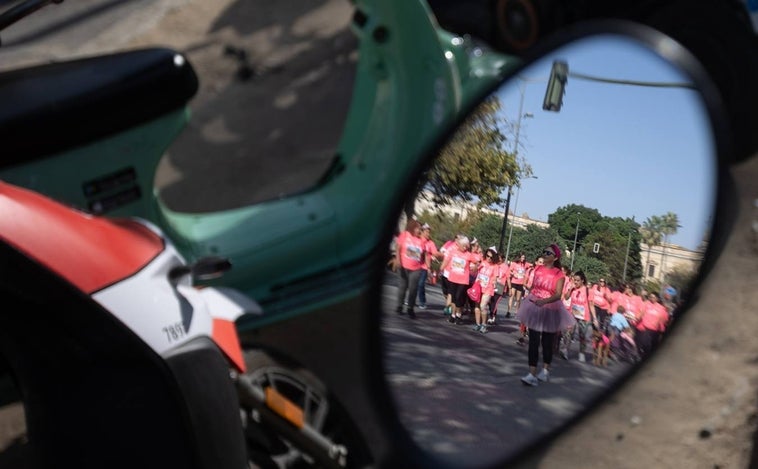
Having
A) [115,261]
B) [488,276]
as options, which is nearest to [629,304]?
[488,276]

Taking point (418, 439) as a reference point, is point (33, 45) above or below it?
above

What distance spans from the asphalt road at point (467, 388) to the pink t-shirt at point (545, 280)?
106 millimetres

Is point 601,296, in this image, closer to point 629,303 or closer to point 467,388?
point 629,303

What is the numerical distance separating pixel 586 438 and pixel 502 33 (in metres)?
1.16

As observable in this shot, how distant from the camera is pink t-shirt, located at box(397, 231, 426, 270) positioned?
1955 millimetres

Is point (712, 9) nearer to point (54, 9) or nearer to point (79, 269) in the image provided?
point (79, 269)

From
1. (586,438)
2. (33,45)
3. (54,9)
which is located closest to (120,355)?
(586,438)

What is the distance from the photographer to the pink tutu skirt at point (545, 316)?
5.76 feet

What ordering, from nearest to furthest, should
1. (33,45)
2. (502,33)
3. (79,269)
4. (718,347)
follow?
1. (79,269)
2. (502,33)
3. (718,347)
4. (33,45)

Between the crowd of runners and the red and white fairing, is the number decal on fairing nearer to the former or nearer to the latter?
the red and white fairing

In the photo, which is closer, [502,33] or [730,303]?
[502,33]

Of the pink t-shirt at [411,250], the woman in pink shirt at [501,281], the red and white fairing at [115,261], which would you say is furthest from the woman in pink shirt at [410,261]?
the red and white fairing at [115,261]

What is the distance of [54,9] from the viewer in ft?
21.7

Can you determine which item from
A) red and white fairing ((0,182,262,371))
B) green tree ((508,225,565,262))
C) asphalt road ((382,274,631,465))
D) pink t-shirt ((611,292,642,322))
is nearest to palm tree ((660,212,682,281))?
pink t-shirt ((611,292,642,322))
